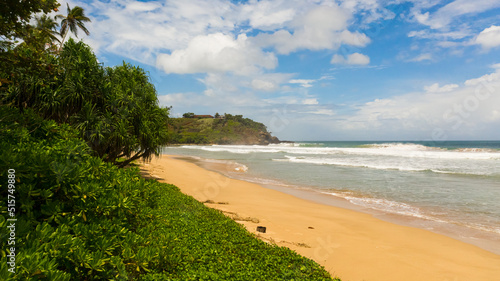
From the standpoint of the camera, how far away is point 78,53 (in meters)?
11.7

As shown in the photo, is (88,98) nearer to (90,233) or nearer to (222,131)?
(90,233)

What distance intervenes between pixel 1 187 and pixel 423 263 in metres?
9.39

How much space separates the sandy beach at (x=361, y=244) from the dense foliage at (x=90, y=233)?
182cm

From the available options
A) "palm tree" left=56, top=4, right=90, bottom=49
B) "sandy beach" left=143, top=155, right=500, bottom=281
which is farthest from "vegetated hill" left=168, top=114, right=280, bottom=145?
"sandy beach" left=143, top=155, right=500, bottom=281

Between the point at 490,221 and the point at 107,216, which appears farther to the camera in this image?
the point at 490,221

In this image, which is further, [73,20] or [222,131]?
[222,131]

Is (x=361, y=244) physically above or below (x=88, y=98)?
below

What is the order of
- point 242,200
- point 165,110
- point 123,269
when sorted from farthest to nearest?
point 165,110, point 242,200, point 123,269

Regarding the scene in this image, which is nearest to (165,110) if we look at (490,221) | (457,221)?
(457,221)

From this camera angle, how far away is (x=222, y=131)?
13938 centimetres

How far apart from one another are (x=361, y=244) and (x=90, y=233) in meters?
7.80

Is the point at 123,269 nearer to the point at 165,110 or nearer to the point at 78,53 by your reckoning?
the point at 78,53

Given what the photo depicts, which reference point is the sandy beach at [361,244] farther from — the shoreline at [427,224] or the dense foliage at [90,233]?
the dense foliage at [90,233]

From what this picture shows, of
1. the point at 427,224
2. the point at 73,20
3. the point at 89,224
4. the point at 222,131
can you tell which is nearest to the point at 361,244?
the point at 427,224
